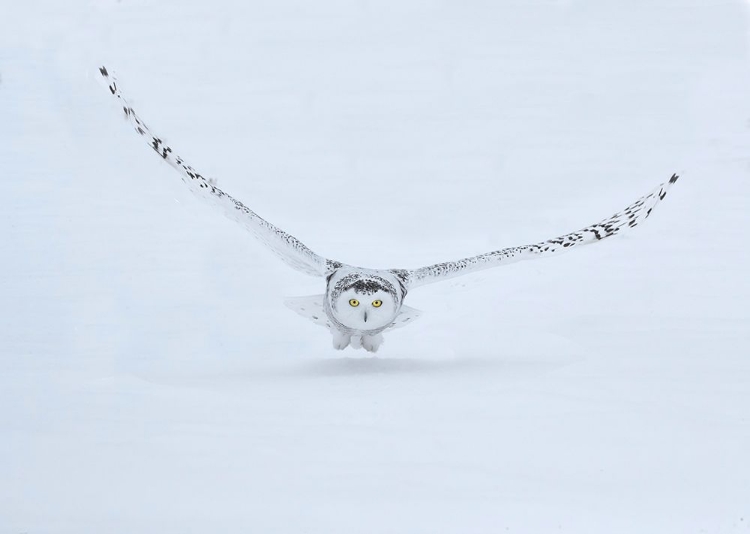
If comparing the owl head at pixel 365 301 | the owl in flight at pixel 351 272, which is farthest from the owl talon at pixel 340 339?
the owl head at pixel 365 301

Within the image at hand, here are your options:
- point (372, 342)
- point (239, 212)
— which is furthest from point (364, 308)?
point (239, 212)

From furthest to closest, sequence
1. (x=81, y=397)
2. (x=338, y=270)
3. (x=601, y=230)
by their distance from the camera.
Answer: (x=601, y=230) < (x=338, y=270) < (x=81, y=397)

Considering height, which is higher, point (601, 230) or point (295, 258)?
point (601, 230)

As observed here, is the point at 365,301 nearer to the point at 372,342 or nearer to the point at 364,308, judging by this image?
the point at 364,308

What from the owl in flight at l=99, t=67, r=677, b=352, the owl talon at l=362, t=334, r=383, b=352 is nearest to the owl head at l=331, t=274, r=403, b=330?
the owl in flight at l=99, t=67, r=677, b=352

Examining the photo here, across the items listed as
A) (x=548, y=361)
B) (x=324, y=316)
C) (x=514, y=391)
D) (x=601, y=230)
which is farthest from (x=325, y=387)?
(x=601, y=230)

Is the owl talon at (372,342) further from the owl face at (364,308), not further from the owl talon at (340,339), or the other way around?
the owl face at (364,308)

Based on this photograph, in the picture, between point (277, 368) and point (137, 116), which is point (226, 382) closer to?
point (277, 368)

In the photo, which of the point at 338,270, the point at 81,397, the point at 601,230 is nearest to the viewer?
the point at 81,397
